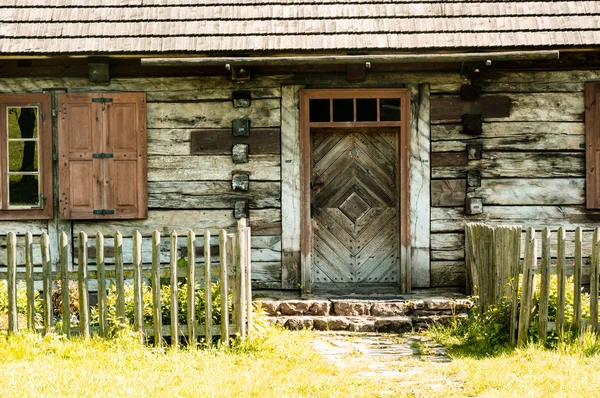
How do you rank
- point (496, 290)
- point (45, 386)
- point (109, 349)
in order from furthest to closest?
point (496, 290) → point (109, 349) → point (45, 386)

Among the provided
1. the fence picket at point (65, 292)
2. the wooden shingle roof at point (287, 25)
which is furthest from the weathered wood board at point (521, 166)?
the fence picket at point (65, 292)

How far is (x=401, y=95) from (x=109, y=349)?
485 centimetres

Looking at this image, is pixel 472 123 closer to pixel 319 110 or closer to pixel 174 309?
pixel 319 110

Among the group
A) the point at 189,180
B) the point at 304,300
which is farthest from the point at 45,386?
the point at 189,180

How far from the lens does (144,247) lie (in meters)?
9.74

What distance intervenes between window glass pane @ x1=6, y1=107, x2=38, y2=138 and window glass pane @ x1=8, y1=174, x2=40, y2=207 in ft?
1.76

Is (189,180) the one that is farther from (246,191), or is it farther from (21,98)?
(21,98)

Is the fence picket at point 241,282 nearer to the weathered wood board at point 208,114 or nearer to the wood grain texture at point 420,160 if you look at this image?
the weathered wood board at point 208,114

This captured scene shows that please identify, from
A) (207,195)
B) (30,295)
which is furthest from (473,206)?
(30,295)

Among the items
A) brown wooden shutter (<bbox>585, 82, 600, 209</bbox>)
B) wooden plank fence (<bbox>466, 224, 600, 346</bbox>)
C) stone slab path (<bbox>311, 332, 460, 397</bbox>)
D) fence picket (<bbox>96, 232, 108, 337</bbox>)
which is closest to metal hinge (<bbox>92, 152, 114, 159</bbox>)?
fence picket (<bbox>96, 232, 108, 337</bbox>)

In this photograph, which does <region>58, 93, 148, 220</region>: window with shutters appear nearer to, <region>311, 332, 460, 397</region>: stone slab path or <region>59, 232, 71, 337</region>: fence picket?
<region>59, 232, 71, 337</region>: fence picket

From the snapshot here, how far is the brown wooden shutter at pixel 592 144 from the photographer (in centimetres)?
936

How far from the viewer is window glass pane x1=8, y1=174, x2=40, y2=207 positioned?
9.75m

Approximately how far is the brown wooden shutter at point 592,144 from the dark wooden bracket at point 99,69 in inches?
228
